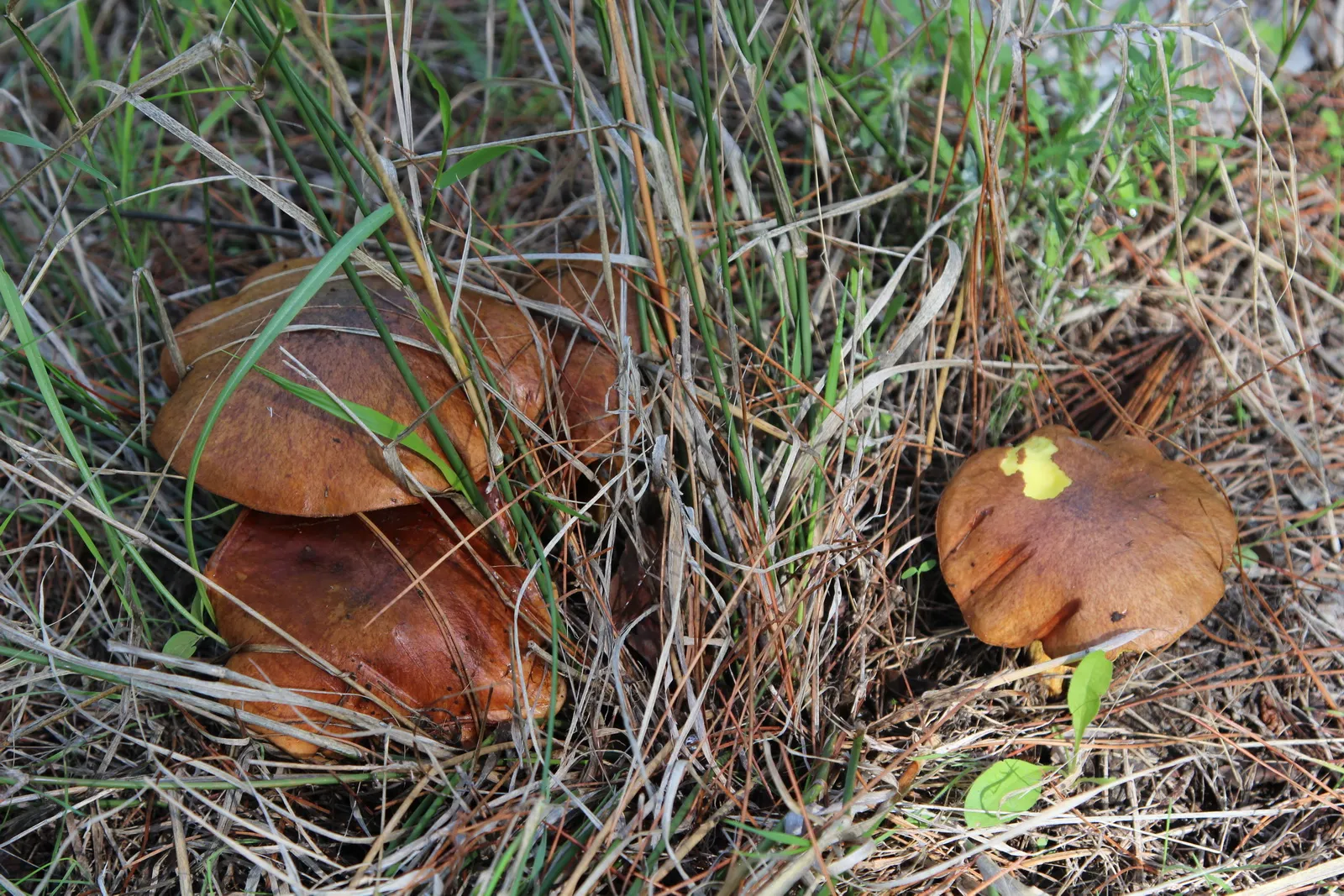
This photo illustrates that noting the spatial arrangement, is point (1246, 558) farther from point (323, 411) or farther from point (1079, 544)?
point (323, 411)

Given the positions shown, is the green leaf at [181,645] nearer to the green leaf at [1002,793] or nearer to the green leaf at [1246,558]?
the green leaf at [1002,793]

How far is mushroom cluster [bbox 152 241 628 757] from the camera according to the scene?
5.33 feet

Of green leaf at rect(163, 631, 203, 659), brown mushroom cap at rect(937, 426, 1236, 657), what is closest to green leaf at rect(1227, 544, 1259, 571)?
brown mushroom cap at rect(937, 426, 1236, 657)

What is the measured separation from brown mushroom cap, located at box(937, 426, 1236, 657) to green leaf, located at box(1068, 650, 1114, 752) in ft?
0.25

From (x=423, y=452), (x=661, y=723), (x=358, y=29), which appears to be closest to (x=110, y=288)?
(x=358, y=29)

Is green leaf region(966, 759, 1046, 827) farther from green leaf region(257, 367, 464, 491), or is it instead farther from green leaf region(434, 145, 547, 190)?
green leaf region(434, 145, 547, 190)

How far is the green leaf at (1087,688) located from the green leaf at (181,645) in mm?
1685

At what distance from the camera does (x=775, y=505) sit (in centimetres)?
186

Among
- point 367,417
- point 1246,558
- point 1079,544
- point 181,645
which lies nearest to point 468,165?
Result: point 367,417

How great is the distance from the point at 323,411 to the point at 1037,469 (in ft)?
4.86

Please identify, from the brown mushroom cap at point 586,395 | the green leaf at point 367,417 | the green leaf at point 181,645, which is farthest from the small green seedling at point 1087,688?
the green leaf at point 181,645

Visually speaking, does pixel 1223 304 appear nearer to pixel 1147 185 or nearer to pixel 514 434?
pixel 1147 185

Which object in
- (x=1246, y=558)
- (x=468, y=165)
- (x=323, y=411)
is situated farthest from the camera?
(x=1246, y=558)

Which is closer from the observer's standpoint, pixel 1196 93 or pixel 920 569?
pixel 1196 93
